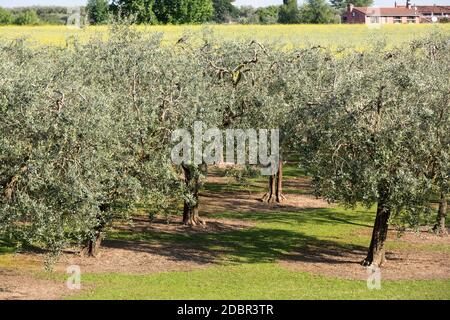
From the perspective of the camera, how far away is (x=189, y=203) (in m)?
40.8

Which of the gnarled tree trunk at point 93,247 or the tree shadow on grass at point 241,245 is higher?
the gnarled tree trunk at point 93,247

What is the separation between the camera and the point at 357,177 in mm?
32250

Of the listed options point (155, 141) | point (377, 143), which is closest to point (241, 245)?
point (155, 141)

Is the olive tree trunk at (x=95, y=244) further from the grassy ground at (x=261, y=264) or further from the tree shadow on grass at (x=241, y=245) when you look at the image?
the grassy ground at (x=261, y=264)

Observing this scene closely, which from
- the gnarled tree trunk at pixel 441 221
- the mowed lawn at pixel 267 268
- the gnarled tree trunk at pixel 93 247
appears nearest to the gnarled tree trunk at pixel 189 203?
the mowed lawn at pixel 267 268

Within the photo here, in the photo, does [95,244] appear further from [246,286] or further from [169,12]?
[169,12]

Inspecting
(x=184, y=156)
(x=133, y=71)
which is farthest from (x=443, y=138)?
(x=133, y=71)

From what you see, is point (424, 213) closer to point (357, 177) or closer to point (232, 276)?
point (357, 177)

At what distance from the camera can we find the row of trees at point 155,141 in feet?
96.0

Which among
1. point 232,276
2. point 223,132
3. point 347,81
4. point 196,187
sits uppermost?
point 347,81

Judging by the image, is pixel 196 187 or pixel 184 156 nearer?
pixel 184 156

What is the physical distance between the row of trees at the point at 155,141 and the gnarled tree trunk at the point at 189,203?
11 cm
